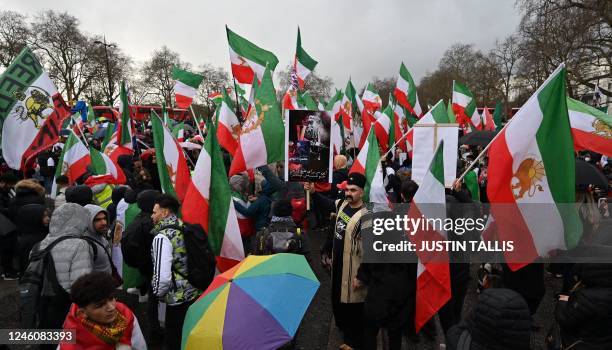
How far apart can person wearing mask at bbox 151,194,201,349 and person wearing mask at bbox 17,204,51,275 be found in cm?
207

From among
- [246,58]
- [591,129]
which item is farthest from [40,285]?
[591,129]

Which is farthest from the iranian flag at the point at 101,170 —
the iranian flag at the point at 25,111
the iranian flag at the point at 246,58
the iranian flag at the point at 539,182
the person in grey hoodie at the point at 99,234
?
the iranian flag at the point at 539,182

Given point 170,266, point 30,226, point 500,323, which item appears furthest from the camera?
point 30,226

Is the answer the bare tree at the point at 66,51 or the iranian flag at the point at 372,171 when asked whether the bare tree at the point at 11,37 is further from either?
the iranian flag at the point at 372,171

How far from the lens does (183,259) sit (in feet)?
9.12

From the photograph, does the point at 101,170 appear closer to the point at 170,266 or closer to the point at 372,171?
the point at 170,266

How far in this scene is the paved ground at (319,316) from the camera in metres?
3.71

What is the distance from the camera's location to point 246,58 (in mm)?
6246

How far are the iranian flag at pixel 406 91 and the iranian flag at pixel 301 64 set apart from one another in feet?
11.6

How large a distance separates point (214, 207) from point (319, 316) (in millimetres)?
1774

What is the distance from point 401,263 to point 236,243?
146cm

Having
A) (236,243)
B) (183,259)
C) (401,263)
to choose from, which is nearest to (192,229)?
(183,259)

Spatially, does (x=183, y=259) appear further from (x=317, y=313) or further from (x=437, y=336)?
(x=437, y=336)

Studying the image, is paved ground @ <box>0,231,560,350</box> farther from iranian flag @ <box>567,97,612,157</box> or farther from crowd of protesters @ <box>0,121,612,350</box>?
iranian flag @ <box>567,97,612,157</box>
